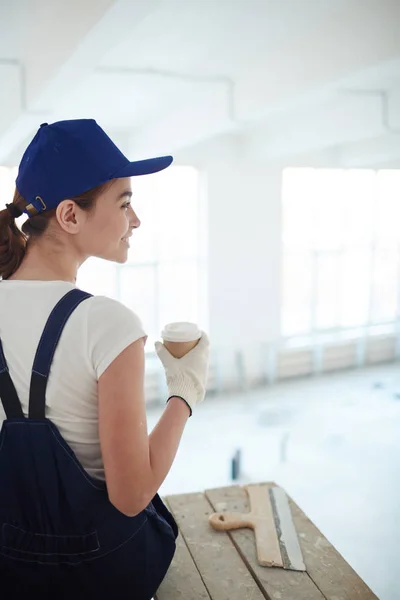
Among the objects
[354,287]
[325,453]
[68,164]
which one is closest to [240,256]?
[354,287]

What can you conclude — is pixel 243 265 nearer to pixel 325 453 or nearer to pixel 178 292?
pixel 178 292

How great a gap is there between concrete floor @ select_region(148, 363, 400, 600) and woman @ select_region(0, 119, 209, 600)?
9.09ft

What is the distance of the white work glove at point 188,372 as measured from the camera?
53.1 inches

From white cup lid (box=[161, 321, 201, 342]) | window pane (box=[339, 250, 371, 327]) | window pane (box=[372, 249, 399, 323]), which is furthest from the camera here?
window pane (box=[372, 249, 399, 323])

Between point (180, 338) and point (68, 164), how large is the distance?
499mm

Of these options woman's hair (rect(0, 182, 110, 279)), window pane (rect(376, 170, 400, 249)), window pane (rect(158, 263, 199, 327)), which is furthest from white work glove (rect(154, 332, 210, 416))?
window pane (rect(376, 170, 400, 249))

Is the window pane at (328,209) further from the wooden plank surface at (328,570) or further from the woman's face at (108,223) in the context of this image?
the woman's face at (108,223)

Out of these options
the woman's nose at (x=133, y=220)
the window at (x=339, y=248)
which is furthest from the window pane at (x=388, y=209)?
the woman's nose at (x=133, y=220)

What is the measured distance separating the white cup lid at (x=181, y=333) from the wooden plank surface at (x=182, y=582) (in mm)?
649

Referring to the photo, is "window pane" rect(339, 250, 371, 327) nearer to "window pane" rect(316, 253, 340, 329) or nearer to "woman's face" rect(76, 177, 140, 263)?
"window pane" rect(316, 253, 340, 329)

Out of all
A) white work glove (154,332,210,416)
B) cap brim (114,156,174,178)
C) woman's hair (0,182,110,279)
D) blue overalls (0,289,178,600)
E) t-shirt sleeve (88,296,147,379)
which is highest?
cap brim (114,156,174,178)

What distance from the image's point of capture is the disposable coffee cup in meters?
1.43

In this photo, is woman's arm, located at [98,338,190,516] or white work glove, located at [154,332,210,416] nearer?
woman's arm, located at [98,338,190,516]

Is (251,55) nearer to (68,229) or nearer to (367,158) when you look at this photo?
(68,229)
